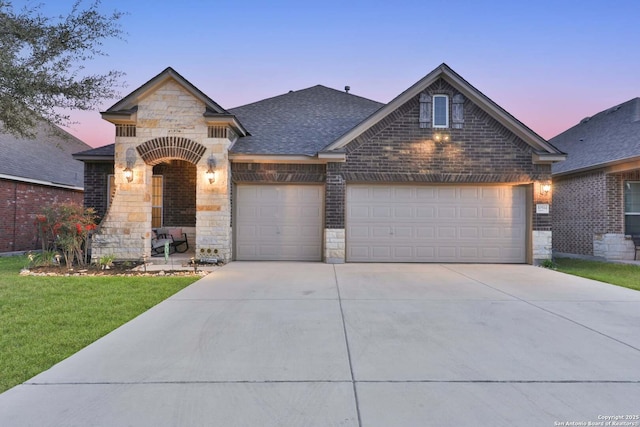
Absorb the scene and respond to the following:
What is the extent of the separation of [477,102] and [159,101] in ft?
32.4

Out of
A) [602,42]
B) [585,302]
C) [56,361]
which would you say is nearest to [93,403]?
[56,361]

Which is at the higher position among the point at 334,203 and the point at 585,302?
the point at 334,203

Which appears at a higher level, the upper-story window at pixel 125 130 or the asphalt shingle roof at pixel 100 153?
the upper-story window at pixel 125 130

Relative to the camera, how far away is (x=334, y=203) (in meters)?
11.1

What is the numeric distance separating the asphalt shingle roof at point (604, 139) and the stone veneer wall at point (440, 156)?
4014 mm

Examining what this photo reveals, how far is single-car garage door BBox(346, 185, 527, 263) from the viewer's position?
11.4m

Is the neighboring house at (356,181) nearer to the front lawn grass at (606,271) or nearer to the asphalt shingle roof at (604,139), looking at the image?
the front lawn grass at (606,271)

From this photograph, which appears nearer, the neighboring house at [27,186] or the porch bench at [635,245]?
the porch bench at [635,245]

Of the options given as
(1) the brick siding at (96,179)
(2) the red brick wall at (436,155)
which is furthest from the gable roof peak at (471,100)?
(1) the brick siding at (96,179)

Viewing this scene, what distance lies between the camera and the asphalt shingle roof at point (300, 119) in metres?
11.7

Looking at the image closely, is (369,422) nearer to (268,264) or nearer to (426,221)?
(268,264)

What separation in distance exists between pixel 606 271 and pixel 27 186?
21634mm

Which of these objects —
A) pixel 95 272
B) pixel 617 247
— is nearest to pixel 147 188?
pixel 95 272

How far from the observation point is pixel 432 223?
11406 millimetres
